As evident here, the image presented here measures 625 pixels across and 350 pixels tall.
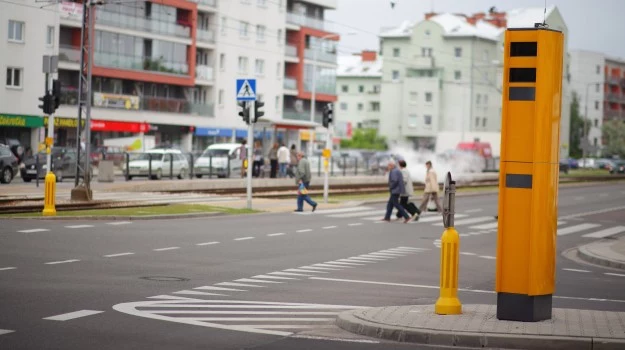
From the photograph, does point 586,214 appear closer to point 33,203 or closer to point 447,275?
point 33,203

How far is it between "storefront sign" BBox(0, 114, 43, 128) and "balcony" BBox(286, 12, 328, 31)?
32970mm

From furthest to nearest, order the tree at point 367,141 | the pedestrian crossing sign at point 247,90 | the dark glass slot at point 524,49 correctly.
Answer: the tree at point 367,141 < the pedestrian crossing sign at point 247,90 < the dark glass slot at point 524,49

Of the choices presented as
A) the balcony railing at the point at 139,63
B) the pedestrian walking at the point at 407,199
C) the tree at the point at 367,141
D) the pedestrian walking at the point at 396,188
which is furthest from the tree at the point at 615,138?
the pedestrian walking at the point at 396,188

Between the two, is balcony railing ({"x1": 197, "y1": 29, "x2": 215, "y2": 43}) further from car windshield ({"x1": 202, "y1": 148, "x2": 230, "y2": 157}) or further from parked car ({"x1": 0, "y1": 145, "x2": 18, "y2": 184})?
parked car ({"x1": 0, "y1": 145, "x2": 18, "y2": 184})

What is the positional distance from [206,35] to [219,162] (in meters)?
28.1

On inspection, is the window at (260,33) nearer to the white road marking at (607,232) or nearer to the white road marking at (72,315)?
the white road marking at (607,232)

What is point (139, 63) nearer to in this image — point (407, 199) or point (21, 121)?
point (21, 121)

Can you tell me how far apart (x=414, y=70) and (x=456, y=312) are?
115 meters

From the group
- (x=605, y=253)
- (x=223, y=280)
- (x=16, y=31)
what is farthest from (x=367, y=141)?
(x=223, y=280)

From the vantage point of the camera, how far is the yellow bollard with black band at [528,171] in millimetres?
12367

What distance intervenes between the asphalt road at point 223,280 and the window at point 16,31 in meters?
40.4

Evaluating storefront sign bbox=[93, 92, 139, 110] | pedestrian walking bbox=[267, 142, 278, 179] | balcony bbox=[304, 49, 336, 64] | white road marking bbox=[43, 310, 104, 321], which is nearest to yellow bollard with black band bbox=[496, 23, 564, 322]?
white road marking bbox=[43, 310, 104, 321]

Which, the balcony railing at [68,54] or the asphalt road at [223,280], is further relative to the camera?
the balcony railing at [68,54]

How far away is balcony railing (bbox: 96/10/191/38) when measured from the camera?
2995 inches
